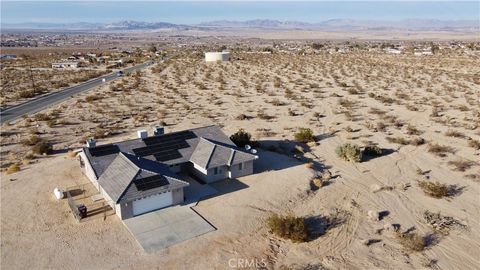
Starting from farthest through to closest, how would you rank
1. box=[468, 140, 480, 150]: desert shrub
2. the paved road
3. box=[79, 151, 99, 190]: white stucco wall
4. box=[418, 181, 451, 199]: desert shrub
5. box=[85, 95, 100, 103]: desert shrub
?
1. box=[85, 95, 100, 103]: desert shrub
2. the paved road
3. box=[468, 140, 480, 150]: desert shrub
4. box=[79, 151, 99, 190]: white stucco wall
5. box=[418, 181, 451, 199]: desert shrub

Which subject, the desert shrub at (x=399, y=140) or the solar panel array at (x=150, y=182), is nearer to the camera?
the solar panel array at (x=150, y=182)

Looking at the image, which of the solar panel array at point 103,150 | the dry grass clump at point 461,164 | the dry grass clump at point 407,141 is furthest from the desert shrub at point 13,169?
the dry grass clump at point 461,164

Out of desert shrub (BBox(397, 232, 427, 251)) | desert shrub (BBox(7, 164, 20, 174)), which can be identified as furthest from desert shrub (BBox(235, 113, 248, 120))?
desert shrub (BBox(397, 232, 427, 251))

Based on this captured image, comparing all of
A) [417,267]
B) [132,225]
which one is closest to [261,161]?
[132,225]

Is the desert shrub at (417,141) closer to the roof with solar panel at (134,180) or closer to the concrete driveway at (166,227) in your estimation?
the roof with solar panel at (134,180)

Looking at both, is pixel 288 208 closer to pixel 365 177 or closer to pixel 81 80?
pixel 365 177

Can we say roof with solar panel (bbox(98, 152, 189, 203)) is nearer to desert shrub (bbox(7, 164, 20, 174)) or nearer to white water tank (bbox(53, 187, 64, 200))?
white water tank (bbox(53, 187, 64, 200))
